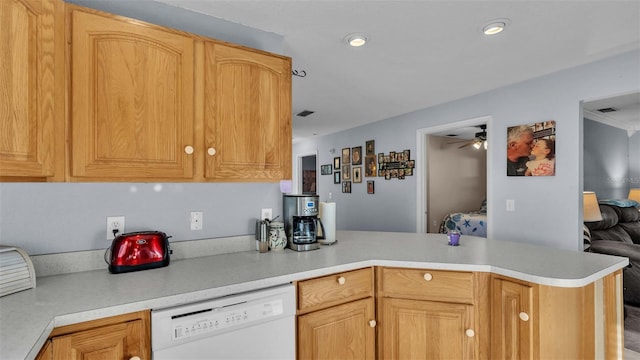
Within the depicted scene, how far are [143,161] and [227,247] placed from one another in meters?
0.70

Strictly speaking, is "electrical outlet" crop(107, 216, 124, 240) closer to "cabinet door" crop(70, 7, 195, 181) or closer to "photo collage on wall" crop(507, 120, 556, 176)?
"cabinet door" crop(70, 7, 195, 181)

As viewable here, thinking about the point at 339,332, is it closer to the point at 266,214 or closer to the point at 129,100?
the point at 266,214

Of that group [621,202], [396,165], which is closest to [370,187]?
[396,165]

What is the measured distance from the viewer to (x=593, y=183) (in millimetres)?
3674

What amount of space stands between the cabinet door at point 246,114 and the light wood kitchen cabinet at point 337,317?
64 centimetres

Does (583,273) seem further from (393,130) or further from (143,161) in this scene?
(393,130)

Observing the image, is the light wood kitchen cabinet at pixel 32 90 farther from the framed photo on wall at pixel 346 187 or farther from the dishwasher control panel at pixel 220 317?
the framed photo on wall at pixel 346 187

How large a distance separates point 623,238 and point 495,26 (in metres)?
3.17

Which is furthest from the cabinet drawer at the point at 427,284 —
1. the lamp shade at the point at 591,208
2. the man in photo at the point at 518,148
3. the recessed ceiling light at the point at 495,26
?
the lamp shade at the point at 591,208

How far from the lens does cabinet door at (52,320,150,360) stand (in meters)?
1.01

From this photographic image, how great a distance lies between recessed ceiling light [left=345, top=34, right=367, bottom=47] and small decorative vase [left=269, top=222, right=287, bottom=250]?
4.22 feet

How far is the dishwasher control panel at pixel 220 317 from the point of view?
1.17m

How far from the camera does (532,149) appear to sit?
2.85m

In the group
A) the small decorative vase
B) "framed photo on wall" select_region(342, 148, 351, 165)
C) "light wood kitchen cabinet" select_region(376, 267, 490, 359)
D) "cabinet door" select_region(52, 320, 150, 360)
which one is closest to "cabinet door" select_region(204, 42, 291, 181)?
the small decorative vase
